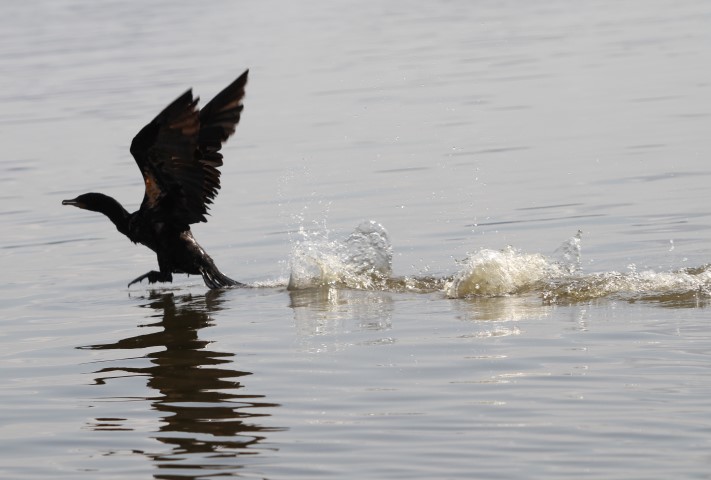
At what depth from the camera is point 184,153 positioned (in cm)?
883

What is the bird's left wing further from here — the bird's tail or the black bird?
the bird's tail

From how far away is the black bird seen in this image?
9.10m

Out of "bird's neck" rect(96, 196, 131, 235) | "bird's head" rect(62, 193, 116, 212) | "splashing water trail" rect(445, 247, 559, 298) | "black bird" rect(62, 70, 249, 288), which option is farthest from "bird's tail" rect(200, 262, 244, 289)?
"splashing water trail" rect(445, 247, 559, 298)

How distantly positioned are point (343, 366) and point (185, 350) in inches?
49.9

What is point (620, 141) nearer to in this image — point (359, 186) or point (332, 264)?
point (359, 186)

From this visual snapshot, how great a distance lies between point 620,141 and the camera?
13.4 meters

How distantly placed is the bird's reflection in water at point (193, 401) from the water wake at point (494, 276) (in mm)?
1025

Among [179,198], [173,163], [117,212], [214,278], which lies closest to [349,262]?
[214,278]

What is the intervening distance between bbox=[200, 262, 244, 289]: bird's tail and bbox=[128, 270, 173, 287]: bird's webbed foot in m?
0.25

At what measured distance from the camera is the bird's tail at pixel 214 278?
31.3ft

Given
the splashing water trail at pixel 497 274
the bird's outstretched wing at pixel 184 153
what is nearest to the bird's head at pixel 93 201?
the bird's outstretched wing at pixel 184 153

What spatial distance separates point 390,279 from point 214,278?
4.05 feet

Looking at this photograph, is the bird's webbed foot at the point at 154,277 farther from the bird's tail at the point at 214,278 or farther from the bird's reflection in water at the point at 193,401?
the bird's reflection in water at the point at 193,401

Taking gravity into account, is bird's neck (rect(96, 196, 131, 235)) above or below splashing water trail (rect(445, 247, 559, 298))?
above
